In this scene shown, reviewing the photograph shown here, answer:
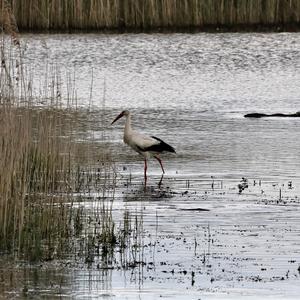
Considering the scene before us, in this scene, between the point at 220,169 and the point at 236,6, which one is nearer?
the point at 220,169

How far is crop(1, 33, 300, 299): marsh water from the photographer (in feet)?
32.5

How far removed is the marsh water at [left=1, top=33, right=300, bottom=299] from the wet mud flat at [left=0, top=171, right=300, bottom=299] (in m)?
0.01

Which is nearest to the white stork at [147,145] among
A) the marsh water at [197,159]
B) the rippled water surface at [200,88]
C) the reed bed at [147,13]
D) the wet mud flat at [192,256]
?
the marsh water at [197,159]

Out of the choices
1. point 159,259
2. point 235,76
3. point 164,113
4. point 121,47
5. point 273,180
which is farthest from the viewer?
point 121,47

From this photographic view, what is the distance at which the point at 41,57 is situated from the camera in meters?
32.2

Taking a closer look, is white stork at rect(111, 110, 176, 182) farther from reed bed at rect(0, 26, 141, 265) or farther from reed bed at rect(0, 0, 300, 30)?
reed bed at rect(0, 0, 300, 30)

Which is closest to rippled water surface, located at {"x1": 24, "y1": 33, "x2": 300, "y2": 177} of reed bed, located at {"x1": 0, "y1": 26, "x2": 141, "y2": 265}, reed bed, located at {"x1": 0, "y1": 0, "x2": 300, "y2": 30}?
reed bed, located at {"x1": 0, "y1": 0, "x2": 300, "y2": 30}

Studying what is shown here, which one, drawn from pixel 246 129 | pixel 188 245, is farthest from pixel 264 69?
pixel 188 245

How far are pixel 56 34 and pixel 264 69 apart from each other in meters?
6.36

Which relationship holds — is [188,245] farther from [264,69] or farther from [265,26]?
[265,26]

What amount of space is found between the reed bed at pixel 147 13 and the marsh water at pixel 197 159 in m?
0.49

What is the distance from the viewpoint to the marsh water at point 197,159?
9898 millimetres

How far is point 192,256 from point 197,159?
685 cm

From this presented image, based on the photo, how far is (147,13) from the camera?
3531 centimetres
